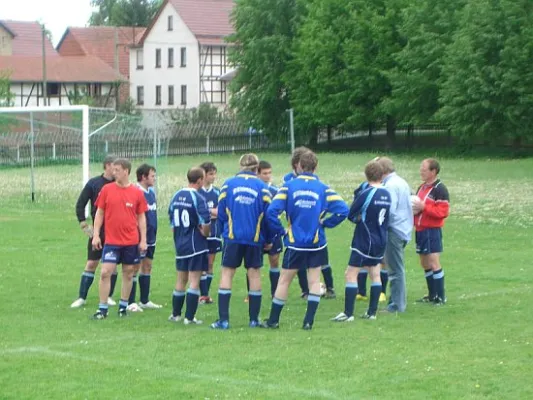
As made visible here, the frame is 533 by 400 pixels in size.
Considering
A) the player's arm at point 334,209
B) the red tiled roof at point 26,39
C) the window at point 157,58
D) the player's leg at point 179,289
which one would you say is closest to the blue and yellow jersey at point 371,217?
the player's arm at point 334,209

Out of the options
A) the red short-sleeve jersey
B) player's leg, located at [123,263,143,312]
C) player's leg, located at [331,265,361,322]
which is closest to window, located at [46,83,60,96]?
player's leg, located at [123,263,143,312]

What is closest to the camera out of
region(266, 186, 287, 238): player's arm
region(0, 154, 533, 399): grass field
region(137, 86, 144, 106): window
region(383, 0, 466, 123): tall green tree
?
region(0, 154, 533, 399): grass field

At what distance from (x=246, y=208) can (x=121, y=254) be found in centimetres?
178

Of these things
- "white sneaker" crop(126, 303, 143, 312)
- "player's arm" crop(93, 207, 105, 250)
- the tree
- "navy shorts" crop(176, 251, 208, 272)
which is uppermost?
the tree

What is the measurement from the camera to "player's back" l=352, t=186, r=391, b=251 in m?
12.2

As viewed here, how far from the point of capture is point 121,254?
494 inches

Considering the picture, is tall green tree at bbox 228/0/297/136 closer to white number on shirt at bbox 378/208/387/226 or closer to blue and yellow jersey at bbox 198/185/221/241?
blue and yellow jersey at bbox 198/185/221/241

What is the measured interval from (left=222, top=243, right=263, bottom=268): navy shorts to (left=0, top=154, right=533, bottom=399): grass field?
0.73 m

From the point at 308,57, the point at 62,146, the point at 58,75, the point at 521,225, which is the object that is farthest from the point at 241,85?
the point at 521,225

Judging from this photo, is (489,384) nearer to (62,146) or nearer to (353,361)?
(353,361)

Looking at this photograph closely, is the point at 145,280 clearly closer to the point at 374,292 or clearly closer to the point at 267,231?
the point at 267,231

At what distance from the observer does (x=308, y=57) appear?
63.5m

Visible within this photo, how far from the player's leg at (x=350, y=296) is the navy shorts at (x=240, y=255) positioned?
3.72 ft

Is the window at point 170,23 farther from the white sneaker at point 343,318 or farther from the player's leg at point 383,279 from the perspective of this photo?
the white sneaker at point 343,318
